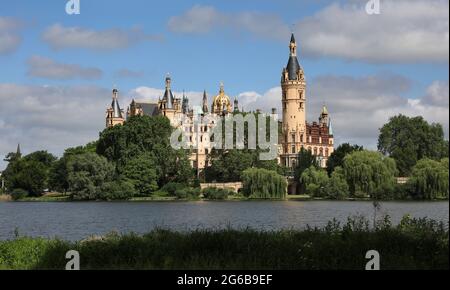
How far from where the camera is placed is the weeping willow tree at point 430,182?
58.5 m

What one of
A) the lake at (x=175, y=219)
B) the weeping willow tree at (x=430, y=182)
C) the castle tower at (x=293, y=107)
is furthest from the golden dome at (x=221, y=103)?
the lake at (x=175, y=219)

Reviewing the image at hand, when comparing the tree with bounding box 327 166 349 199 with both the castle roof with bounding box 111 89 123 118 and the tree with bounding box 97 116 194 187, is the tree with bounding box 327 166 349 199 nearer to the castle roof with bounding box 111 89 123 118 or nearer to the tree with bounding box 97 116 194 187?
the tree with bounding box 97 116 194 187

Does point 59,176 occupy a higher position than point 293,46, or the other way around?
point 293,46

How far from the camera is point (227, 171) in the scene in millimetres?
86688

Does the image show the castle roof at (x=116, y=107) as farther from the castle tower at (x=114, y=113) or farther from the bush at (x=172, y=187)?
Result: the bush at (x=172, y=187)

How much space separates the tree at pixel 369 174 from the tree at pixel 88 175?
2457 centimetres

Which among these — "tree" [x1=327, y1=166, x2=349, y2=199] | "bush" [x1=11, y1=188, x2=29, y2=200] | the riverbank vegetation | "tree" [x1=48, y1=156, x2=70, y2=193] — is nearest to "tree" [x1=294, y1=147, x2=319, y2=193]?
the riverbank vegetation

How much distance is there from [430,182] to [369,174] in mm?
6567

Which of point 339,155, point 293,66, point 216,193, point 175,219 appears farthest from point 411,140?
point 175,219

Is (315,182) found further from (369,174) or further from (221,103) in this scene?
(221,103)

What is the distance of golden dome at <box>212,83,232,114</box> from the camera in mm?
134863

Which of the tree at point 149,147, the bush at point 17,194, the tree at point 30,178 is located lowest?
the bush at point 17,194
